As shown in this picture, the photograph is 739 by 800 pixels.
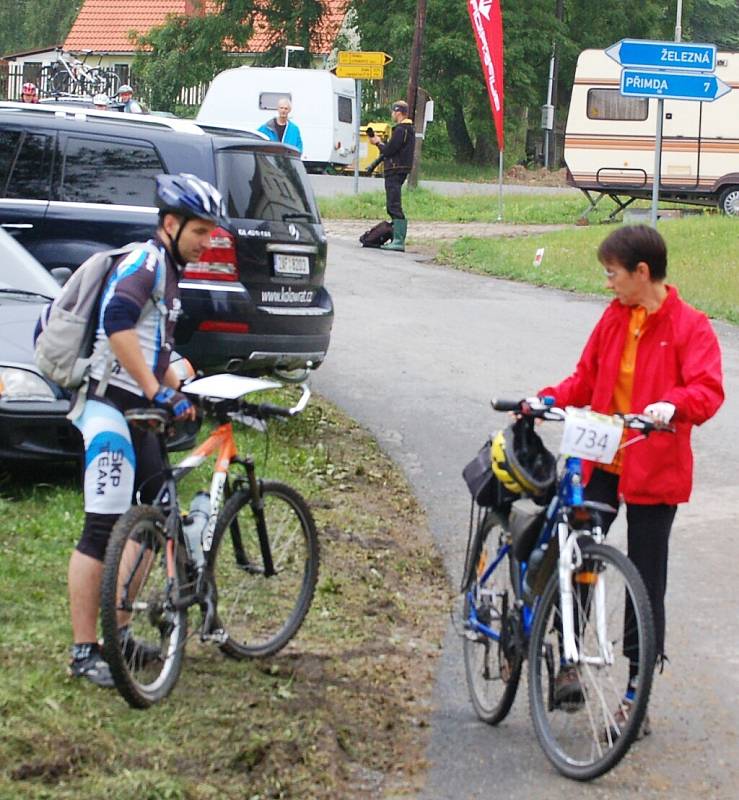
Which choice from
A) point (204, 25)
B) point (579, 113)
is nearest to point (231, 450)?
point (579, 113)

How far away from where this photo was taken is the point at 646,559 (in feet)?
18.2

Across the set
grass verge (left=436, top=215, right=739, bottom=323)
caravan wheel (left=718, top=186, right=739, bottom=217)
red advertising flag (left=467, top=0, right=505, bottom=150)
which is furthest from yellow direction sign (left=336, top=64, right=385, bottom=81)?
grass verge (left=436, top=215, right=739, bottom=323)

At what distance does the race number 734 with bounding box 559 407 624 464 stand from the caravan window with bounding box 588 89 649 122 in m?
26.7

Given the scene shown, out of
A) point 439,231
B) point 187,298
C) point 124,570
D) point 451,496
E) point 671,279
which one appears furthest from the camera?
point 439,231

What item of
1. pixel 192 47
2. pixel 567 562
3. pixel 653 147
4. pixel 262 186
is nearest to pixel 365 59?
pixel 653 147

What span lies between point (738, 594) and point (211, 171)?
4658 mm

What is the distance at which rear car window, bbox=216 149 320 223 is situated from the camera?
34.8 feet

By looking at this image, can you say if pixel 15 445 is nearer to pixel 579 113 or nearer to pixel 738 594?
pixel 738 594

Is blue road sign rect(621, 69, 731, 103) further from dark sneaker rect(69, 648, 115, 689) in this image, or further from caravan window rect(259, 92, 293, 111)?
caravan window rect(259, 92, 293, 111)

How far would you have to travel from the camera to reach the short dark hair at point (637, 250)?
17.5ft

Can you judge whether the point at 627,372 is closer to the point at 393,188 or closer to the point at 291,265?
the point at 291,265

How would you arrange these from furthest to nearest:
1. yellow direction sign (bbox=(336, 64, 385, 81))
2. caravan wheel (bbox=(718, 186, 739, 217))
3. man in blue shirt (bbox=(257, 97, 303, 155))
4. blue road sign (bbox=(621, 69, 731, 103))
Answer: yellow direction sign (bbox=(336, 64, 385, 81)) < caravan wheel (bbox=(718, 186, 739, 217)) < man in blue shirt (bbox=(257, 97, 303, 155)) < blue road sign (bbox=(621, 69, 731, 103))

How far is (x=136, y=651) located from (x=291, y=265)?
568 centimetres

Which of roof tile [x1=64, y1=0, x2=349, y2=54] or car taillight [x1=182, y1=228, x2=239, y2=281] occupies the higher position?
Answer: roof tile [x1=64, y1=0, x2=349, y2=54]
